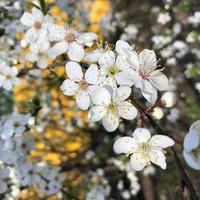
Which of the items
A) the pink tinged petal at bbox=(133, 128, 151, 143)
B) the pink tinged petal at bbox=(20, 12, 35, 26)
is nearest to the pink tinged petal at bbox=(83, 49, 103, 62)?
the pink tinged petal at bbox=(133, 128, 151, 143)

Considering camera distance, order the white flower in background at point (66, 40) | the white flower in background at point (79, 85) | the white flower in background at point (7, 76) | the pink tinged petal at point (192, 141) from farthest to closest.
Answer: the white flower in background at point (7, 76) → the white flower in background at point (66, 40) → the white flower in background at point (79, 85) → the pink tinged petal at point (192, 141)

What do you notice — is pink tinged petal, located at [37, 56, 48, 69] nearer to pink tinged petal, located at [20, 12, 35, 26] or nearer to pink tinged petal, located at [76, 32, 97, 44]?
pink tinged petal, located at [20, 12, 35, 26]

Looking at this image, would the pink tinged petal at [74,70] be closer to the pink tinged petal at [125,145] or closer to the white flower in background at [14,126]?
the pink tinged petal at [125,145]

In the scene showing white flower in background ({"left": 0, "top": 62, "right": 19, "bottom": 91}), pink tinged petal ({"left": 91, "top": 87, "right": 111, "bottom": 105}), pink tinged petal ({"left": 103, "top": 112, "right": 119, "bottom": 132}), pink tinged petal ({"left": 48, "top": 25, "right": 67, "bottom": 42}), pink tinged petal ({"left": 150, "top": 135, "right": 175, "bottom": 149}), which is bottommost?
pink tinged petal ({"left": 150, "top": 135, "right": 175, "bottom": 149})

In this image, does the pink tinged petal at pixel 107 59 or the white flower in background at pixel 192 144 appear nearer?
the white flower in background at pixel 192 144

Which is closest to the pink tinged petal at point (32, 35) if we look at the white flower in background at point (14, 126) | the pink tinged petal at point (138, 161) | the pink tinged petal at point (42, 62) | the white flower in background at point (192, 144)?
the pink tinged petal at point (42, 62)

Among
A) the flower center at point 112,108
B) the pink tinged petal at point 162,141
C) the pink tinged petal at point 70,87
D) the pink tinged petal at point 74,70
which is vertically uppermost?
the pink tinged petal at point 74,70

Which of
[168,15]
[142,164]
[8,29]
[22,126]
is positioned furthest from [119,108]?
[168,15]

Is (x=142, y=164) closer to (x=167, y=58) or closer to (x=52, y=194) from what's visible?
(x=52, y=194)
